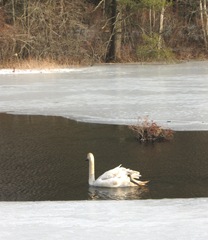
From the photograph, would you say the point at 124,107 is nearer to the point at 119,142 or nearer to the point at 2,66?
the point at 119,142

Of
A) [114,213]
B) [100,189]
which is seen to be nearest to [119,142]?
[100,189]

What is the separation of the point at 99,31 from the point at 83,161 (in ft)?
88.1

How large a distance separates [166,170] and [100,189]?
125cm

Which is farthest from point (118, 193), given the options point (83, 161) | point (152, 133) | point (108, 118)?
point (108, 118)

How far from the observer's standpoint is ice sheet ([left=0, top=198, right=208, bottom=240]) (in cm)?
477

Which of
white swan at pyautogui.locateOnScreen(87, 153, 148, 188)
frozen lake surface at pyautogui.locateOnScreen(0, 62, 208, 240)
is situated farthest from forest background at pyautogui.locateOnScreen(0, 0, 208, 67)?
white swan at pyautogui.locateOnScreen(87, 153, 148, 188)

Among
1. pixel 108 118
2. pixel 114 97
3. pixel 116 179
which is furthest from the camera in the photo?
pixel 114 97

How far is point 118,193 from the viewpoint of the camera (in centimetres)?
688

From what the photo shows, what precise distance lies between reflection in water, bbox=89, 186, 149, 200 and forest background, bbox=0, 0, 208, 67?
19876 mm

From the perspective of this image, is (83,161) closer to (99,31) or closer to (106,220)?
(106,220)

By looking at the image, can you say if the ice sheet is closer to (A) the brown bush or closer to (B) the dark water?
(B) the dark water

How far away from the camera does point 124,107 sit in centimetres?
1346

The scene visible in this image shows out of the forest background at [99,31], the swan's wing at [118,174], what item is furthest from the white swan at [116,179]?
the forest background at [99,31]

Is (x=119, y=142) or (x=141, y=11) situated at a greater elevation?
(x=141, y=11)
